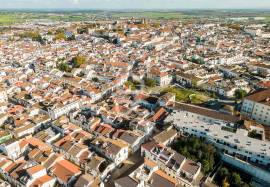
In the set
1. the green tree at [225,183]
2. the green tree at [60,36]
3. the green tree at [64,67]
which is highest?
the green tree at [60,36]

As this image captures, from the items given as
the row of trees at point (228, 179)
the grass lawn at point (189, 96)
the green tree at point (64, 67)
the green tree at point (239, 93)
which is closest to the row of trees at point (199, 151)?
the row of trees at point (228, 179)

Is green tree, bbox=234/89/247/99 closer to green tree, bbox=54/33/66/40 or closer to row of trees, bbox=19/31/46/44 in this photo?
row of trees, bbox=19/31/46/44

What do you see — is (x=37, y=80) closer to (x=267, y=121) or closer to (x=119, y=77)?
(x=119, y=77)

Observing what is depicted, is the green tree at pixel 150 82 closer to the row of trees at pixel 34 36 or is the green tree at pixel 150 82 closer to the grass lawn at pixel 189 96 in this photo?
the grass lawn at pixel 189 96

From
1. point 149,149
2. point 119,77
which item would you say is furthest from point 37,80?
point 149,149

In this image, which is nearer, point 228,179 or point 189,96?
point 228,179

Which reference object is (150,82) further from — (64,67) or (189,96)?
(64,67)

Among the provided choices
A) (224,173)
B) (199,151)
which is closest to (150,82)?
(199,151)

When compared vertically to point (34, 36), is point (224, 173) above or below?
below
